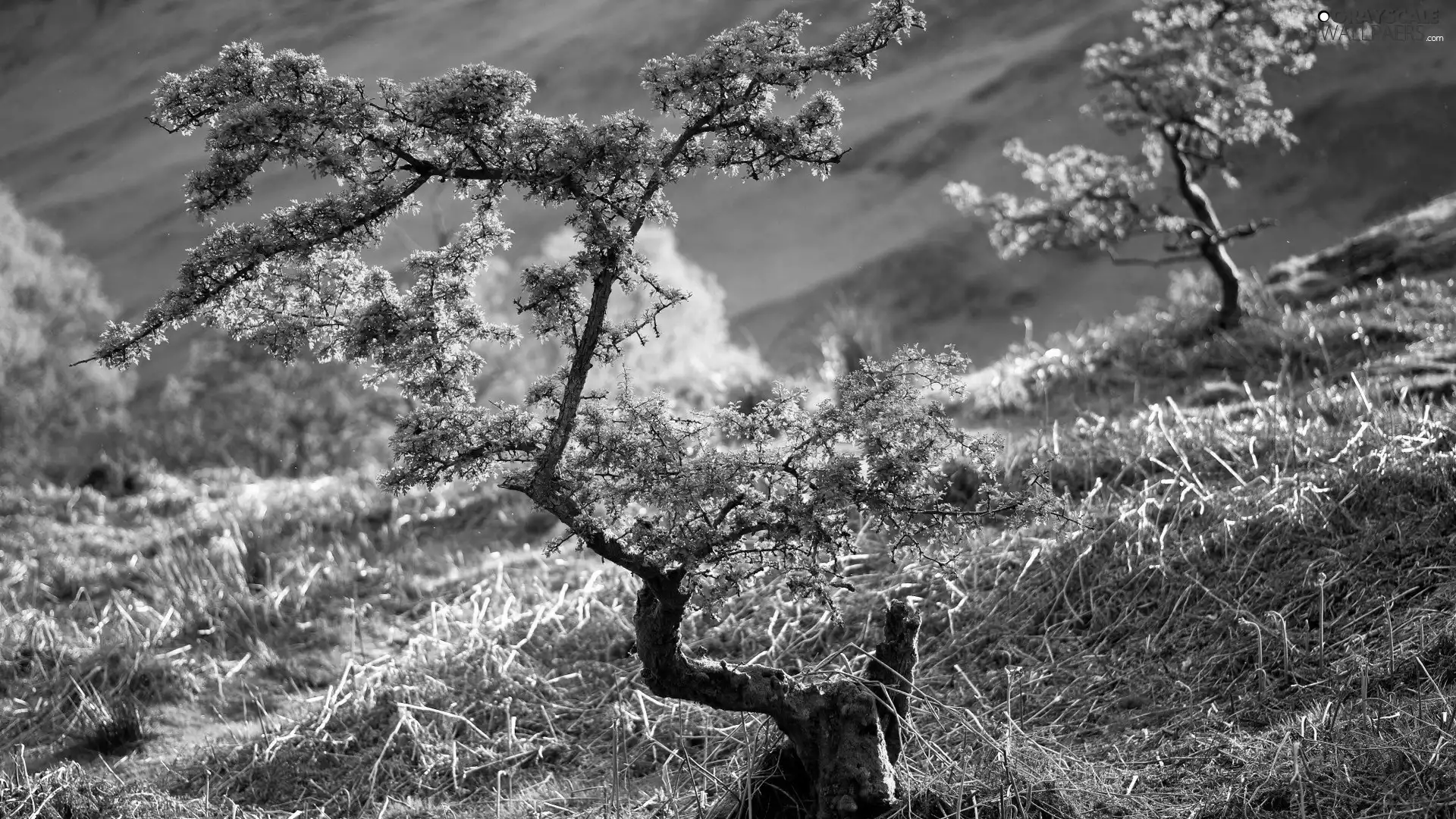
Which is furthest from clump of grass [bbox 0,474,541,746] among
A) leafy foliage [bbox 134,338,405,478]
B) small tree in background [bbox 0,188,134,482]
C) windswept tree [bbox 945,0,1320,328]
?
small tree in background [bbox 0,188,134,482]

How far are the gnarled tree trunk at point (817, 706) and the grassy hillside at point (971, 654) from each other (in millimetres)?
138

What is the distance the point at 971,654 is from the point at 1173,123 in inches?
196

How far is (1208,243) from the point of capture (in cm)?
802

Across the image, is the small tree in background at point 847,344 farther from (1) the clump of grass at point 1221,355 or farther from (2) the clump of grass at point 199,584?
(2) the clump of grass at point 199,584

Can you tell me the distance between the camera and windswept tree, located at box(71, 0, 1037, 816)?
2.85 metres

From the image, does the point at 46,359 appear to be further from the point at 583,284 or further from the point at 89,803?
the point at 583,284

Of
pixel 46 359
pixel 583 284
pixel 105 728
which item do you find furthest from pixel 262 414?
pixel 583 284

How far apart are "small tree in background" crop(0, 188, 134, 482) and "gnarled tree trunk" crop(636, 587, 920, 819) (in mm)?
16734

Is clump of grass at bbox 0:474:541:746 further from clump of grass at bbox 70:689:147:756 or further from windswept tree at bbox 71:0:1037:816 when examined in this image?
windswept tree at bbox 71:0:1037:816

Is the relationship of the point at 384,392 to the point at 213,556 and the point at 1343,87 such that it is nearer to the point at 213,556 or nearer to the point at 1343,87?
the point at 213,556

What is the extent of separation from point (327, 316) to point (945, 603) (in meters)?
2.58

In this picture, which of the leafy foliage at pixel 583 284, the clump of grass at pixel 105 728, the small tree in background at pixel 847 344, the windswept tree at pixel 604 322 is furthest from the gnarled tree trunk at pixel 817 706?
the small tree in background at pixel 847 344

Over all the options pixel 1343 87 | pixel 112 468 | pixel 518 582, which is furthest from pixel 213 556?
pixel 1343 87

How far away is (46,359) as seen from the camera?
1878 centimetres
